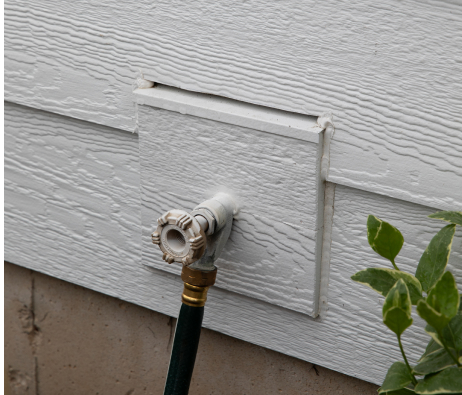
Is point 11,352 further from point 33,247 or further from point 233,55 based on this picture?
point 233,55

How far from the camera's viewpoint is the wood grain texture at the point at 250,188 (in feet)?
2.13

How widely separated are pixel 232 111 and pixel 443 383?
1.23 ft

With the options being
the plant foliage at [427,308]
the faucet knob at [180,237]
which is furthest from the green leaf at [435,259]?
the faucet knob at [180,237]

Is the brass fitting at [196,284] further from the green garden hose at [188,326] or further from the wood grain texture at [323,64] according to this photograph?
the wood grain texture at [323,64]

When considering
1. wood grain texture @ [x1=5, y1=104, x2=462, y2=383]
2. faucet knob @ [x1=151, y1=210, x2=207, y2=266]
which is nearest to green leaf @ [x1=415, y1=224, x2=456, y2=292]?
wood grain texture @ [x1=5, y1=104, x2=462, y2=383]

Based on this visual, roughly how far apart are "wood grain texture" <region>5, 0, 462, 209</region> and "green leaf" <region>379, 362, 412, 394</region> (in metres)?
0.19

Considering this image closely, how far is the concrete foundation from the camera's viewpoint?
81cm

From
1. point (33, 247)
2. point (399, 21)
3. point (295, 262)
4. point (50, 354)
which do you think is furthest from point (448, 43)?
point (50, 354)

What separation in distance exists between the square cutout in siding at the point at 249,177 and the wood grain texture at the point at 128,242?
1.5 inches

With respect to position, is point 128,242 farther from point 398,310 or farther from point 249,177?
point 398,310

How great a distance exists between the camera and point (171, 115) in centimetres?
69

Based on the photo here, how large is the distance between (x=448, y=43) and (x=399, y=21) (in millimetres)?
53

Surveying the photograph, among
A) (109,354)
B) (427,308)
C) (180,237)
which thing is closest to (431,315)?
(427,308)

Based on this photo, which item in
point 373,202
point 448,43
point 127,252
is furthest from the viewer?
point 127,252
